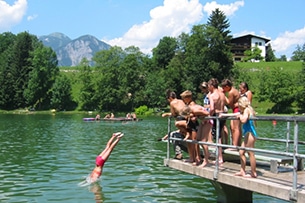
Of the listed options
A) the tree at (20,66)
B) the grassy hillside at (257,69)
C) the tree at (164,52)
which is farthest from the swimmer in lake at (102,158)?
the tree at (164,52)

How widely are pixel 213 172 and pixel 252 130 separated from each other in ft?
5.05

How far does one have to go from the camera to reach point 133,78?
3740 inches

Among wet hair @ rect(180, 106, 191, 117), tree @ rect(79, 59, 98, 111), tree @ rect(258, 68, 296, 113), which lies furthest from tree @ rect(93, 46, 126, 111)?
wet hair @ rect(180, 106, 191, 117)

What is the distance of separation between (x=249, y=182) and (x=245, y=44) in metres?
126

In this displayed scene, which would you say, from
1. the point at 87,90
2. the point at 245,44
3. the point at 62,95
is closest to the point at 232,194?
the point at 87,90

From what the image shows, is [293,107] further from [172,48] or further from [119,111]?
[172,48]

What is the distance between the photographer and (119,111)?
93.0 metres

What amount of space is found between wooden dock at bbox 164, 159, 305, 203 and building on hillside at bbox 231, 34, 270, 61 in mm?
119905

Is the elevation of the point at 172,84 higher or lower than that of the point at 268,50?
lower

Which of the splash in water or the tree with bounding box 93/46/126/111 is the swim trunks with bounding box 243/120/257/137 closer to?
the splash in water

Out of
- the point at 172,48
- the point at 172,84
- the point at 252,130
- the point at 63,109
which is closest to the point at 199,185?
the point at 252,130

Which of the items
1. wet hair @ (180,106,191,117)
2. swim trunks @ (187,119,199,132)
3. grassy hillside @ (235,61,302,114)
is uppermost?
grassy hillside @ (235,61,302,114)

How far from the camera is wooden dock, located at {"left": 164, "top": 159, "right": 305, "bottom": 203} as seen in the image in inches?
311

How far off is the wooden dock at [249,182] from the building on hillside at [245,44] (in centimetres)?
11990
